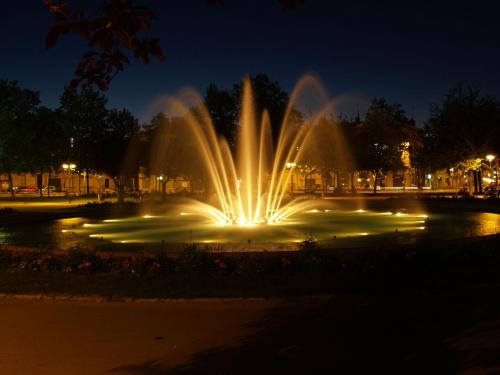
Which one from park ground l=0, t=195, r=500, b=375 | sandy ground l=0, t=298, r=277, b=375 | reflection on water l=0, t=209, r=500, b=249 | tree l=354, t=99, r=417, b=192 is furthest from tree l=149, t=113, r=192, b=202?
sandy ground l=0, t=298, r=277, b=375

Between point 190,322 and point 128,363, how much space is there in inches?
68.1

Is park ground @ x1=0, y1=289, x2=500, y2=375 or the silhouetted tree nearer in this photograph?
park ground @ x1=0, y1=289, x2=500, y2=375

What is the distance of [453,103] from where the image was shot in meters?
49.9

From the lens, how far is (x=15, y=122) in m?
63.8

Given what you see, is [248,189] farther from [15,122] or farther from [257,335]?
[15,122]

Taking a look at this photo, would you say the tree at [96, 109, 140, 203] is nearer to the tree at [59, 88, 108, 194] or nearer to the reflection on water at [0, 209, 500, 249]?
the tree at [59, 88, 108, 194]

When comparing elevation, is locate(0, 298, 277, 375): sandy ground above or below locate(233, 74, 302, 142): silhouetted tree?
below

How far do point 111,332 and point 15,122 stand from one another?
62.2 meters

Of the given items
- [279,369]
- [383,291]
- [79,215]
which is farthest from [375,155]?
[279,369]

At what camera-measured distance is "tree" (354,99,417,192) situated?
186 feet

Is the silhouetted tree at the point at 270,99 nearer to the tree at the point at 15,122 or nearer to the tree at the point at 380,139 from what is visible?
the tree at the point at 380,139

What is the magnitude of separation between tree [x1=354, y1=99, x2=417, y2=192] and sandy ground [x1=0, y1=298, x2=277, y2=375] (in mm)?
48767

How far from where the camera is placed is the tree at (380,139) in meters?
56.6

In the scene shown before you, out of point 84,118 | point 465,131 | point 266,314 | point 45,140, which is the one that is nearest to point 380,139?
point 465,131
